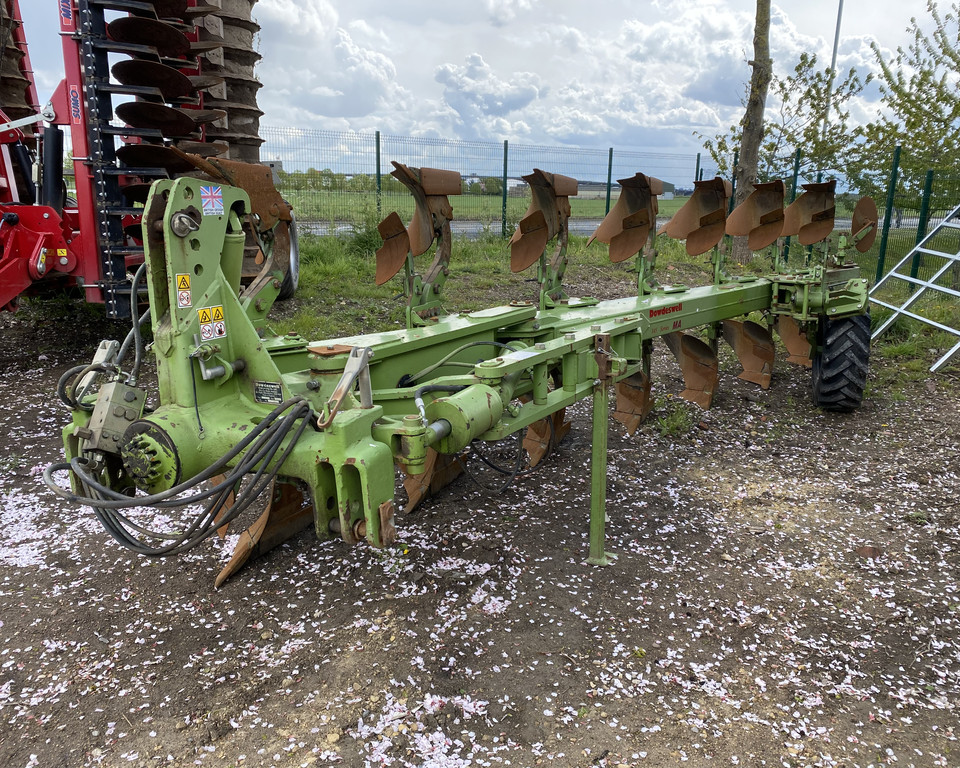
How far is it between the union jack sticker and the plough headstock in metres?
3.67

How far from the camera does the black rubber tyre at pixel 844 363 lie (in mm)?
6008

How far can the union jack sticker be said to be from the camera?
9.29 ft

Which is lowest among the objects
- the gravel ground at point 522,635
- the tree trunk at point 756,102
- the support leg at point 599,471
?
the gravel ground at point 522,635

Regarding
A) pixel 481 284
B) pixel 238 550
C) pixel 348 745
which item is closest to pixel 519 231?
pixel 238 550

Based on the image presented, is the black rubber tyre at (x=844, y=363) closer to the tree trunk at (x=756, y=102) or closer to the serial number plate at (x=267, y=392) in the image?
the serial number plate at (x=267, y=392)

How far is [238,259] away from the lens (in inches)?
122

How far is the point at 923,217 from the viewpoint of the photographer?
34.5 feet

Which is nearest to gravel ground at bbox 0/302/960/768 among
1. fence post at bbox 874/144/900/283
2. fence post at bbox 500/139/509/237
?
fence post at bbox 874/144/900/283

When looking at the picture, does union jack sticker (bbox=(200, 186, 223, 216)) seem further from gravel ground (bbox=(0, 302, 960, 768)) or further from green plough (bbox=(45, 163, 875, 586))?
gravel ground (bbox=(0, 302, 960, 768))

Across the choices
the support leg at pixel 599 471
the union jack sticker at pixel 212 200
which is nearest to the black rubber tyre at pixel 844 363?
the support leg at pixel 599 471

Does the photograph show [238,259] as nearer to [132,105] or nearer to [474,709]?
[474,709]

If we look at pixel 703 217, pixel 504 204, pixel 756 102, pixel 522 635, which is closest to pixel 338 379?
pixel 522 635

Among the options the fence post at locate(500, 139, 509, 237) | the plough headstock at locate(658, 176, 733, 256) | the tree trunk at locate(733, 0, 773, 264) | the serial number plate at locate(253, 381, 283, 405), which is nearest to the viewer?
the serial number plate at locate(253, 381, 283, 405)

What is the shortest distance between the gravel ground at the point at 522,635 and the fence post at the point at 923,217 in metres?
6.58
